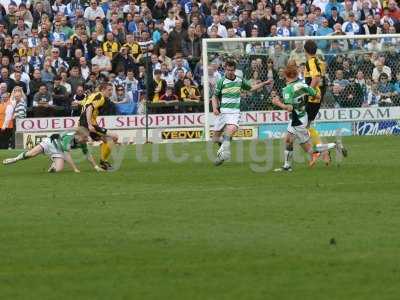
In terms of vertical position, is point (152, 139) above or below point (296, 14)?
below

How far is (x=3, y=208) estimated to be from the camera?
1780cm

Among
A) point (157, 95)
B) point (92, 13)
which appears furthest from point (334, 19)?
point (92, 13)

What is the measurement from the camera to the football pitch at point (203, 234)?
11.6 metres

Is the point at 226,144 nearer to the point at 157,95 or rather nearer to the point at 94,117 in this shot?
the point at 94,117

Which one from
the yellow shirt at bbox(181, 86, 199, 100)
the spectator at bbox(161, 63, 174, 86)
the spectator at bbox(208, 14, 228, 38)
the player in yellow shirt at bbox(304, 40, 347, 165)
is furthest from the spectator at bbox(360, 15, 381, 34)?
the player in yellow shirt at bbox(304, 40, 347, 165)

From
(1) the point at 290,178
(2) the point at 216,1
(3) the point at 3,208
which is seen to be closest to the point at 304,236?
(3) the point at 3,208

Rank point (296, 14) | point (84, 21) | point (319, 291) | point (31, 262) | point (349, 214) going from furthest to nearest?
point (296, 14)
point (84, 21)
point (349, 214)
point (31, 262)
point (319, 291)

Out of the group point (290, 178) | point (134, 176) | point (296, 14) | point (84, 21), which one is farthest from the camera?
point (296, 14)

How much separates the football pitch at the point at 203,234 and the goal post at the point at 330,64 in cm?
1038

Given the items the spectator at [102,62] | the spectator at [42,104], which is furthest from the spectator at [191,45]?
the spectator at [42,104]

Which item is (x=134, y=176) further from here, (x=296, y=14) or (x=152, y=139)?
(x=296, y=14)

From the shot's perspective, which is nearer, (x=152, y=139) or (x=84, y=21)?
(x=152, y=139)

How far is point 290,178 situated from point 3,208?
5618 millimetres

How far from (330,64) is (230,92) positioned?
→ 9.24 m
